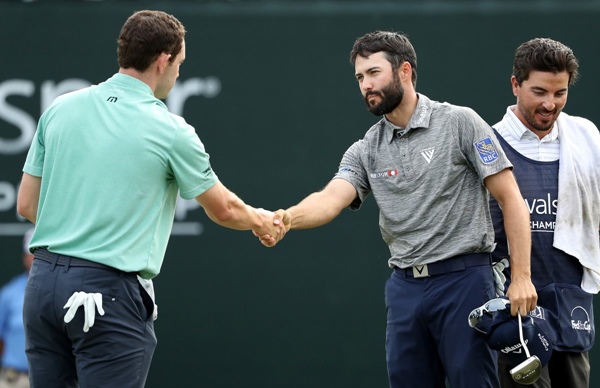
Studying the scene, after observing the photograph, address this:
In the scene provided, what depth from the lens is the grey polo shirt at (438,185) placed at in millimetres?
4281

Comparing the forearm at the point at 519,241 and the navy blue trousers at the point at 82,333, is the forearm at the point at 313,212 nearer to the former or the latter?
the forearm at the point at 519,241

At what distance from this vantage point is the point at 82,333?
370 centimetres

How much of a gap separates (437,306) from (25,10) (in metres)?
4.13

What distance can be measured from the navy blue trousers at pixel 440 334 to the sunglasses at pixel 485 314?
0.09 m

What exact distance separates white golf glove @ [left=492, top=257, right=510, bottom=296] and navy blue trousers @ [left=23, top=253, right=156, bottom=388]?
1.54 meters

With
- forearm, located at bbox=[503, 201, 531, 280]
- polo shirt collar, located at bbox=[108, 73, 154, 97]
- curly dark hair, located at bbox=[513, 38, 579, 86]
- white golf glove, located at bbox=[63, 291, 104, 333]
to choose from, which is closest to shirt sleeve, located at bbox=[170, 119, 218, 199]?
polo shirt collar, located at bbox=[108, 73, 154, 97]

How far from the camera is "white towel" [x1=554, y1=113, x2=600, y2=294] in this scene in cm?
441

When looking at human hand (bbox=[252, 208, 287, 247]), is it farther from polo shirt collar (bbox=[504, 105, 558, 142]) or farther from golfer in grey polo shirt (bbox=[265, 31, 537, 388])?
polo shirt collar (bbox=[504, 105, 558, 142])

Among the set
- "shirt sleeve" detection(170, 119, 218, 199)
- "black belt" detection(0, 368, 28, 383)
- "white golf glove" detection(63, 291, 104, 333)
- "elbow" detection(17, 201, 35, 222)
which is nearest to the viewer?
"white golf glove" detection(63, 291, 104, 333)

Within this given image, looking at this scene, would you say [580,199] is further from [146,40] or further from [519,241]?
[146,40]

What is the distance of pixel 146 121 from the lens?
12.5 feet

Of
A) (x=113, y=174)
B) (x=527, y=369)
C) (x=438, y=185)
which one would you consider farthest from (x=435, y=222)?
(x=113, y=174)

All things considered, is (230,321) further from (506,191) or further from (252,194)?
(506,191)

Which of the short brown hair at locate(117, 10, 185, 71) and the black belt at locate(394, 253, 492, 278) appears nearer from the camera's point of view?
the short brown hair at locate(117, 10, 185, 71)
